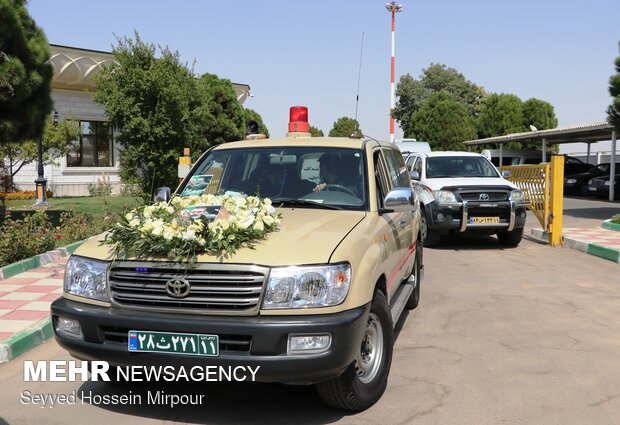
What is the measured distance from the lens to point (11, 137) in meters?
11.5

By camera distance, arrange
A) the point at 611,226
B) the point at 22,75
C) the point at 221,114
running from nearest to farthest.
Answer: the point at 22,75
the point at 611,226
the point at 221,114

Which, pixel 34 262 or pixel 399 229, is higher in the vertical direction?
pixel 399 229

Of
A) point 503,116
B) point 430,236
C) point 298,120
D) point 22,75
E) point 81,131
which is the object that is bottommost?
point 430,236

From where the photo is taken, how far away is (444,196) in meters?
10.7

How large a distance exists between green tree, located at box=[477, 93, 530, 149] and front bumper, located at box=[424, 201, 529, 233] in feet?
121

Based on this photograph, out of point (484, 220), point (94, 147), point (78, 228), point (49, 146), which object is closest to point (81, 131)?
point (94, 147)

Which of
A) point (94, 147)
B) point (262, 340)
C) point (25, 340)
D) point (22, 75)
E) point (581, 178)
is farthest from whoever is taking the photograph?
point (581, 178)

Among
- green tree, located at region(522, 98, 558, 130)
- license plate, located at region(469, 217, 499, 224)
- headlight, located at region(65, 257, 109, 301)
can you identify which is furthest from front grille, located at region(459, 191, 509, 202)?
green tree, located at region(522, 98, 558, 130)

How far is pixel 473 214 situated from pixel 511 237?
113cm

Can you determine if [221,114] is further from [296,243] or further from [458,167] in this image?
[296,243]

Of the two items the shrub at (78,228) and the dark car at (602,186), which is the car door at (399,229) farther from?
the dark car at (602,186)

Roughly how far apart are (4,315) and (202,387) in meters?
2.90

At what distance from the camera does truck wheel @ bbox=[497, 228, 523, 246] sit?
11.1m

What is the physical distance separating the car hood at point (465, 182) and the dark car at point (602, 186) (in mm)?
15516
